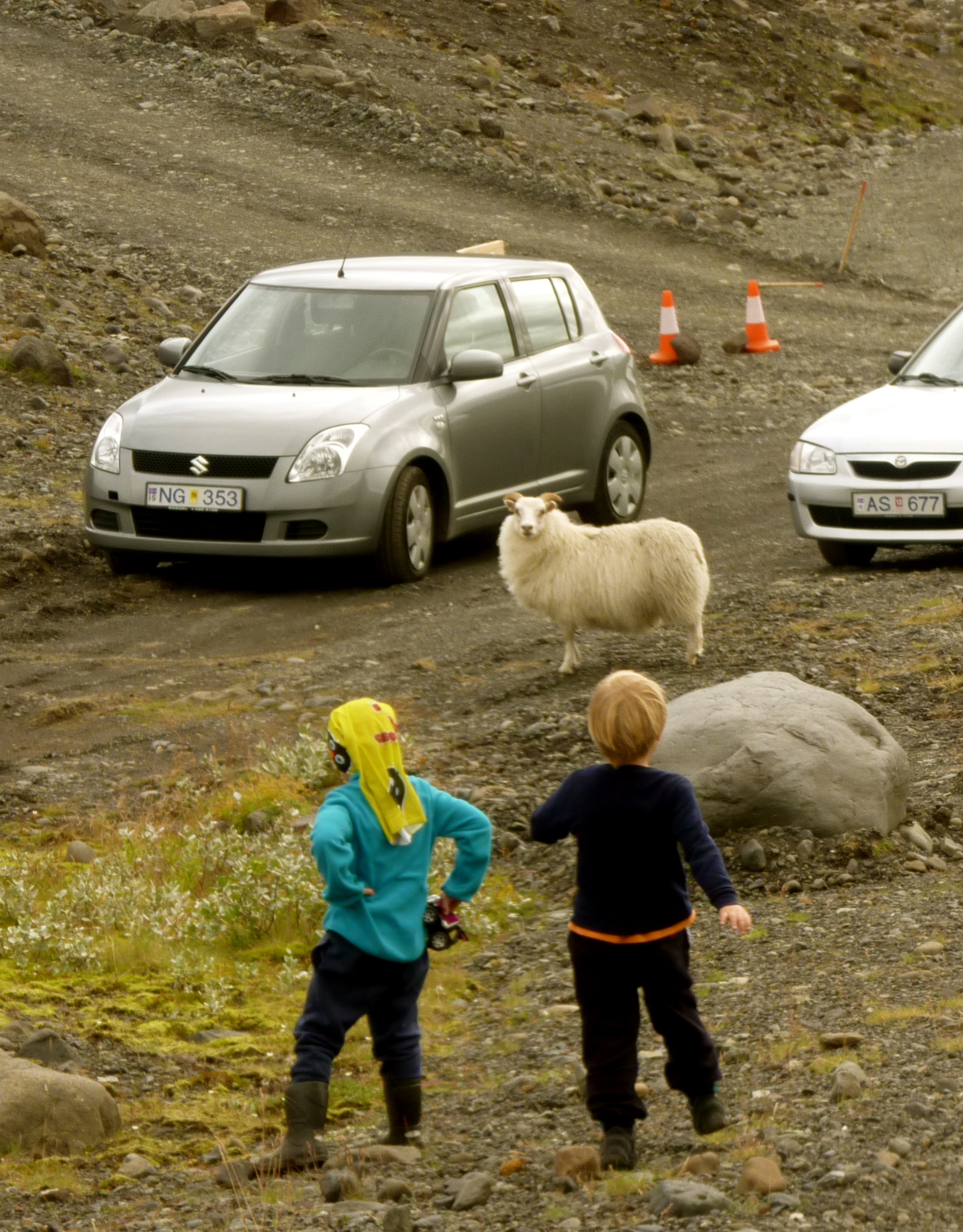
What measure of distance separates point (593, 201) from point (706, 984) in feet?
80.3

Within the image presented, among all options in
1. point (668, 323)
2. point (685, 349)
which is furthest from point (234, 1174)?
point (668, 323)

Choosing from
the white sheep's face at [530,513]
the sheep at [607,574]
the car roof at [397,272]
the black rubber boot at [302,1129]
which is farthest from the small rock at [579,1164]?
the car roof at [397,272]

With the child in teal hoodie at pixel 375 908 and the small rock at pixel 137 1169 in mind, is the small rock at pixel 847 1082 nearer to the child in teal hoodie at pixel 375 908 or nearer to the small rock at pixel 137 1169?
the child in teal hoodie at pixel 375 908

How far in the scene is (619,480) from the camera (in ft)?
48.4

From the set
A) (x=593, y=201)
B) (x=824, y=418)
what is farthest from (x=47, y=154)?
(x=824, y=418)

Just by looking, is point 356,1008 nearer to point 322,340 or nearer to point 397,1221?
point 397,1221

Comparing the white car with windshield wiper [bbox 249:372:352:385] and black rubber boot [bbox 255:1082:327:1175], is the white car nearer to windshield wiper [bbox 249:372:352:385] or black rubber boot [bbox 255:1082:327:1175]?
windshield wiper [bbox 249:372:352:385]

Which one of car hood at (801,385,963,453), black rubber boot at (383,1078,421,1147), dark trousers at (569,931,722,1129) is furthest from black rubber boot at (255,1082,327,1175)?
car hood at (801,385,963,453)

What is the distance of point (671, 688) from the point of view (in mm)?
9820

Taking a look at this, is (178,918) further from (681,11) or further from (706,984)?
(681,11)

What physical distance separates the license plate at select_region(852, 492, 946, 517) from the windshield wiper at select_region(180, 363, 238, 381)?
4404 mm

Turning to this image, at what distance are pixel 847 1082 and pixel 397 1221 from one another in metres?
1.31

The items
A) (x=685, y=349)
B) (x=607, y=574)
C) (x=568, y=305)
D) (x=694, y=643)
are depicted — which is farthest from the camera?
(x=685, y=349)

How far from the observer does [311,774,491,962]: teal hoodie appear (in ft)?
16.2
